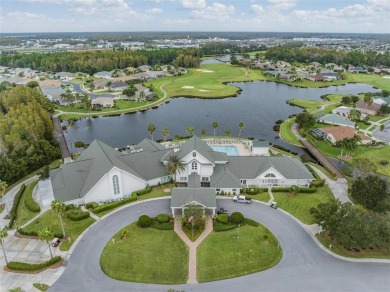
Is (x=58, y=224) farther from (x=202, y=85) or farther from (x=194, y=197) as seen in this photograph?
(x=202, y=85)

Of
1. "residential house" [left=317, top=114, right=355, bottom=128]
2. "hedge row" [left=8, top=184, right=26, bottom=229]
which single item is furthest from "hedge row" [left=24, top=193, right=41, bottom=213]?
"residential house" [left=317, top=114, right=355, bottom=128]

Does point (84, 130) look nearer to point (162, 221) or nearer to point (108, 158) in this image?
point (108, 158)

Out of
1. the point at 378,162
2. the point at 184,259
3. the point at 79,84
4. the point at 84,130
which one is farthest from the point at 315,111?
the point at 79,84

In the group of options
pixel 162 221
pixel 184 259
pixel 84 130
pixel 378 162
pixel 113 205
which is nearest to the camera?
pixel 184 259

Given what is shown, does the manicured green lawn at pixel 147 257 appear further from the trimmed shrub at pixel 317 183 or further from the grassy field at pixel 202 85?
the grassy field at pixel 202 85

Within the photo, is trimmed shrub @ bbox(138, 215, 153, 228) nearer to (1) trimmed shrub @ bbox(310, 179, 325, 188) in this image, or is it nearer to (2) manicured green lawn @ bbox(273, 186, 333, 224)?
(2) manicured green lawn @ bbox(273, 186, 333, 224)

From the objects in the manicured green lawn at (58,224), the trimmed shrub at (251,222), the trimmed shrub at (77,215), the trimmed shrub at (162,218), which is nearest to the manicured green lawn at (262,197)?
the trimmed shrub at (251,222)

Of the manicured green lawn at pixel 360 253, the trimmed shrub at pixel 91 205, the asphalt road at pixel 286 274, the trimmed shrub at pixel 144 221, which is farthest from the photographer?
the trimmed shrub at pixel 91 205
